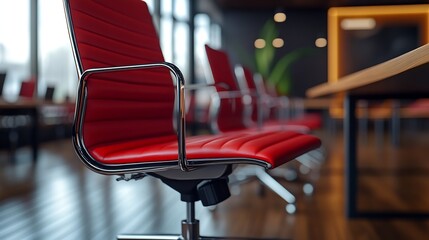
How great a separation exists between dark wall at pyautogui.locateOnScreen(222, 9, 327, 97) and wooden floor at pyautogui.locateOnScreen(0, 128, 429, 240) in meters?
7.26

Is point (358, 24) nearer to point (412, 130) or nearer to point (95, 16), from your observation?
point (412, 130)

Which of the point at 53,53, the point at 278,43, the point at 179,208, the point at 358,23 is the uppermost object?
the point at 358,23

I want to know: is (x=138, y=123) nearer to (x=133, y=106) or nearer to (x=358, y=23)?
(x=133, y=106)

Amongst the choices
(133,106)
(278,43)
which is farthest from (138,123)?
(278,43)

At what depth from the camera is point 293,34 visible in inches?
455

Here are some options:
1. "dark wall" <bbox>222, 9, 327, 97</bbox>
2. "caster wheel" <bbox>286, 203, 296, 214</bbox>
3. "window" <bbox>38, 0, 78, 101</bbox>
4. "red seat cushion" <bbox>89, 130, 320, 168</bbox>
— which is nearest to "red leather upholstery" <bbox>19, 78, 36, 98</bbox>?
"window" <bbox>38, 0, 78, 101</bbox>

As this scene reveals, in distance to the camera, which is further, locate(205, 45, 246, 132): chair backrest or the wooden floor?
locate(205, 45, 246, 132): chair backrest

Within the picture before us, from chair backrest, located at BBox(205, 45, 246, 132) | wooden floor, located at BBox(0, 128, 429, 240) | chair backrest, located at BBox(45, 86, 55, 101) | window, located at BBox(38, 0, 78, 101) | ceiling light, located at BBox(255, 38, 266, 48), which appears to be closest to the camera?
wooden floor, located at BBox(0, 128, 429, 240)

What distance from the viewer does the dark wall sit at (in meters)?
11.4

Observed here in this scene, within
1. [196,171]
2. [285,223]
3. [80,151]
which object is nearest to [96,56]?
[80,151]

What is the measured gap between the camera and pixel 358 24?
1095 cm

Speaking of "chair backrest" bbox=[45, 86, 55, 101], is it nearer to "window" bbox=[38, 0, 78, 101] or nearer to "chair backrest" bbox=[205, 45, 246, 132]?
"window" bbox=[38, 0, 78, 101]

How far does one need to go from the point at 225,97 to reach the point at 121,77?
114 centimetres

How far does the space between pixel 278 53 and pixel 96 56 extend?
10.4m
